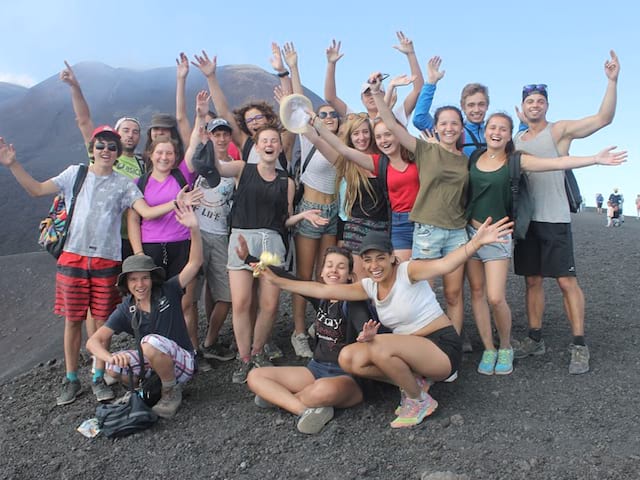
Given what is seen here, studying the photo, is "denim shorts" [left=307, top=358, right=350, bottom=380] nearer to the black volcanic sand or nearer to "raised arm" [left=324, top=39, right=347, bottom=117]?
the black volcanic sand

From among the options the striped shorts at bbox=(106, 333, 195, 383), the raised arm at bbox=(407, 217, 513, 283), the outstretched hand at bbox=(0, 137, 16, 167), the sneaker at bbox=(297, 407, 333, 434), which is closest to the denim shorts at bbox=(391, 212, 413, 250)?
the raised arm at bbox=(407, 217, 513, 283)

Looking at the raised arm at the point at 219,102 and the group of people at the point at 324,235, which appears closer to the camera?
the group of people at the point at 324,235

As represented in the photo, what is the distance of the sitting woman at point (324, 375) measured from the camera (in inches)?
159

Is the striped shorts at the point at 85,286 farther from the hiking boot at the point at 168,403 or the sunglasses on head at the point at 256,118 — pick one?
the sunglasses on head at the point at 256,118

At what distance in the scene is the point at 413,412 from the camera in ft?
13.0

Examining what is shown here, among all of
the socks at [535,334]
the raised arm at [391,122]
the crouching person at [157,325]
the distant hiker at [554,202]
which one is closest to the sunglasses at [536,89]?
the distant hiker at [554,202]

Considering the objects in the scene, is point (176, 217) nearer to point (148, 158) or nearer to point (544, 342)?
point (148, 158)

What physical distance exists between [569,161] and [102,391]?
4319 millimetres

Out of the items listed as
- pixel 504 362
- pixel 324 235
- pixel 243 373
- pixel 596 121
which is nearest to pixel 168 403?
pixel 243 373

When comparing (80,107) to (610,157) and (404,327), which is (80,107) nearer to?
(404,327)

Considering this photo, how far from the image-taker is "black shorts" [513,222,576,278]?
15.8 ft

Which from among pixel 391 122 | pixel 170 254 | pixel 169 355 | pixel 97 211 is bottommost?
pixel 169 355

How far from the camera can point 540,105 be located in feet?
15.6

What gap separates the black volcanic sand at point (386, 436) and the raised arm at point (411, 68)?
252 centimetres
